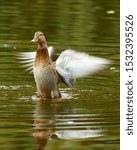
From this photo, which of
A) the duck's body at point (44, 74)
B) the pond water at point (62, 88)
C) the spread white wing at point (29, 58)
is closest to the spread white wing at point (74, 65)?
the duck's body at point (44, 74)

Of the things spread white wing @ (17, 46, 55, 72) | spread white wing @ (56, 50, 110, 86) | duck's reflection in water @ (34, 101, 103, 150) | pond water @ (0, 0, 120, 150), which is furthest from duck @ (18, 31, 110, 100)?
duck's reflection in water @ (34, 101, 103, 150)

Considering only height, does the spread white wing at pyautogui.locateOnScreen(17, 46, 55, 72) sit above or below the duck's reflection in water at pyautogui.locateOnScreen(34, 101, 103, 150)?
above

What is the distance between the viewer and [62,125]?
9.66 m

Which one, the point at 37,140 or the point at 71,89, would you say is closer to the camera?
the point at 37,140

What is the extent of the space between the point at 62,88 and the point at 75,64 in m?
1.04

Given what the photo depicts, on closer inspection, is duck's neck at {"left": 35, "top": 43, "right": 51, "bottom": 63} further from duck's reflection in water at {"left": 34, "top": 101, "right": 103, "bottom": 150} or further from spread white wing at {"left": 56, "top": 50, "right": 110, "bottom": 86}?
duck's reflection in water at {"left": 34, "top": 101, "right": 103, "bottom": 150}

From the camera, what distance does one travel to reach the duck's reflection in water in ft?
30.4

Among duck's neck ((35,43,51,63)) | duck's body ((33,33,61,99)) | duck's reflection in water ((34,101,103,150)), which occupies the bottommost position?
duck's reflection in water ((34,101,103,150))

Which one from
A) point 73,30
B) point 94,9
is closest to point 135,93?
point 73,30

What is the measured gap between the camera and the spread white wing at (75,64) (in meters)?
11.1

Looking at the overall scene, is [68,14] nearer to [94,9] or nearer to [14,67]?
[94,9]

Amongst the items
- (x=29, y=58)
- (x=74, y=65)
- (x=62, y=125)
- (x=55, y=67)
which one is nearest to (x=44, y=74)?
(x=55, y=67)

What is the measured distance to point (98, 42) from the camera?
15203mm

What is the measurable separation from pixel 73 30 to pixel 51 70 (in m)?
4.85
